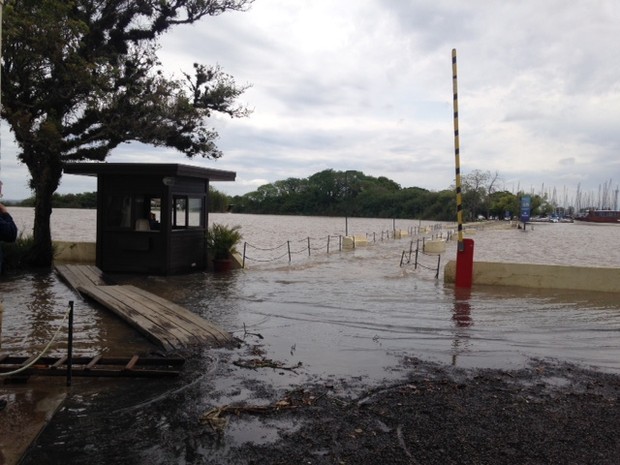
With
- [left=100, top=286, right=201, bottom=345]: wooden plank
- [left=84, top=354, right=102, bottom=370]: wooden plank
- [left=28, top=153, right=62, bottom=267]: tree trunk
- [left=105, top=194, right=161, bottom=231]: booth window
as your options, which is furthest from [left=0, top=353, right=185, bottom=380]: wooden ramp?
[left=28, top=153, right=62, bottom=267]: tree trunk

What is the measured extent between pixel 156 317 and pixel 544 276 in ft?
32.8

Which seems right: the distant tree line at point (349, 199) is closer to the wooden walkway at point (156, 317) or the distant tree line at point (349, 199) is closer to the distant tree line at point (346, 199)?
the distant tree line at point (346, 199)

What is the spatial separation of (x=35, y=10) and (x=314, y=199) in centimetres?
14639

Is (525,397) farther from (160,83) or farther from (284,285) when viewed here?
(160,83)

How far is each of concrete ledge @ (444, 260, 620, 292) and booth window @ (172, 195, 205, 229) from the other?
7.27 meters

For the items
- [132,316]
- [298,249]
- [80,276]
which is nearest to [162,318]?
[132,316]

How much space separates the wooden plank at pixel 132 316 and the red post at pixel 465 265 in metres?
8.24

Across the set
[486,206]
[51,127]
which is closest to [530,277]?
[51,127]

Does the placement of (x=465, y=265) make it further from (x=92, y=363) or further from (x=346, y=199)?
(x=346, y=199)

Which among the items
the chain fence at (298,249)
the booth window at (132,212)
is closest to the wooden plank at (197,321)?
the booth window at (132,212)

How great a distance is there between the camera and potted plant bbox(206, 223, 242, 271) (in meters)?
16.8

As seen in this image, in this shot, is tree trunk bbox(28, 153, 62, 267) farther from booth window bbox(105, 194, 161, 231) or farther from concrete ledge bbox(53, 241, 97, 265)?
booth window bbox(105, 194, 161, 231)

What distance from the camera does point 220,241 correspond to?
17047mm

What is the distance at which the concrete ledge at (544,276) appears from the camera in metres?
13.5
